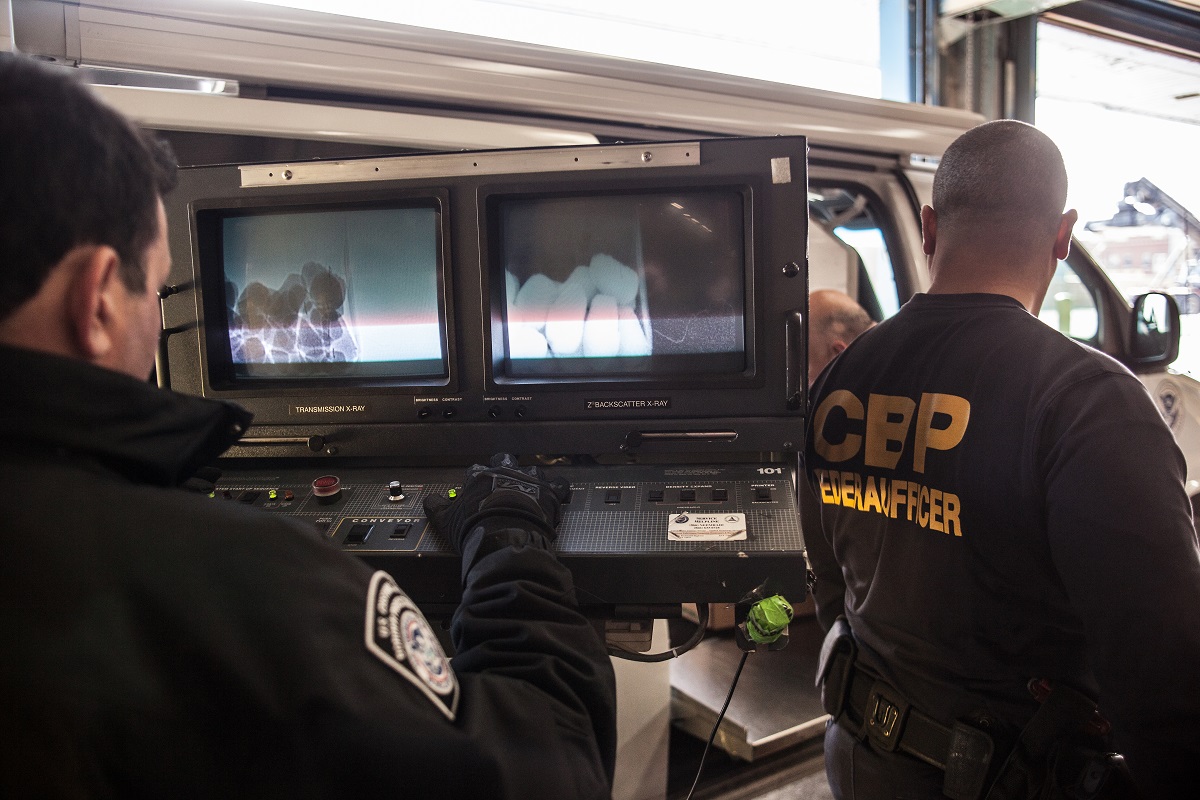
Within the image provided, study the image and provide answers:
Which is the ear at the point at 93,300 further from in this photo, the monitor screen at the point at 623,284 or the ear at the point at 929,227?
the ear at the point at 929,227

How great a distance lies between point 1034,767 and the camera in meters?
1.34

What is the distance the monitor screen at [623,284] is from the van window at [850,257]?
2.11 m

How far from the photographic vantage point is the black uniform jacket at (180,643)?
0.62 meters

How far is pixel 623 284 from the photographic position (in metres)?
1.64

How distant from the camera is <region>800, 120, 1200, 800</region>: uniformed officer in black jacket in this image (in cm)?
115

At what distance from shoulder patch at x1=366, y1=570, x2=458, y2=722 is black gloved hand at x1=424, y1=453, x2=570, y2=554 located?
399mm

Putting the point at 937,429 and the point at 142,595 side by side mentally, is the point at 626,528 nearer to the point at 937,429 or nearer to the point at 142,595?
the point at 937,429

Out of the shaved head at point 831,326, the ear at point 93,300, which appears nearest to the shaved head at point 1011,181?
the shaved head at point 831,326

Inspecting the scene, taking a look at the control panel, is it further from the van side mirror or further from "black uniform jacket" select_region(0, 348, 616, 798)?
the van side mirror

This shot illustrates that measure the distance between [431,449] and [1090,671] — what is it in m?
1.32

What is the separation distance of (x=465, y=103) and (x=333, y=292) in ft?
2.82

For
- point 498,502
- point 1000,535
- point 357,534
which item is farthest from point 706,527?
point 357,534

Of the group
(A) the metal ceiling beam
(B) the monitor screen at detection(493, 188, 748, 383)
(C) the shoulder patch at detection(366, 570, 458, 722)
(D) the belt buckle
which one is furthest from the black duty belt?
(A) the metal ceiling beam

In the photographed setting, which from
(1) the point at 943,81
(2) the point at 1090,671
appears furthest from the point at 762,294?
(1) the point at 943,81
